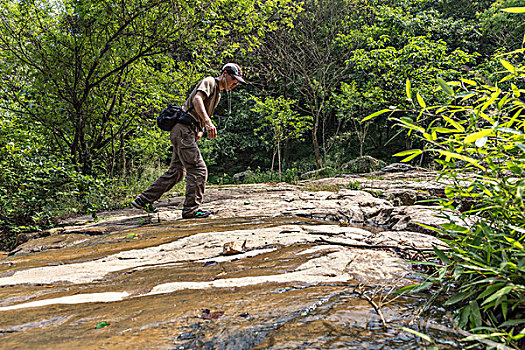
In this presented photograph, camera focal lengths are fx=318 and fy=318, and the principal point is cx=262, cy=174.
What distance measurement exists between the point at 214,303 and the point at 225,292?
0.14m

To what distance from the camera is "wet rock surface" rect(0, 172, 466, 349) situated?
39.4 inches

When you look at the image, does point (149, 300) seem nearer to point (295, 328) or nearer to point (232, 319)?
point (232, 319)

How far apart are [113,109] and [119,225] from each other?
13.5 ft

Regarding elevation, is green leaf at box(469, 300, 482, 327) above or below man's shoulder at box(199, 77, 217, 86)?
below

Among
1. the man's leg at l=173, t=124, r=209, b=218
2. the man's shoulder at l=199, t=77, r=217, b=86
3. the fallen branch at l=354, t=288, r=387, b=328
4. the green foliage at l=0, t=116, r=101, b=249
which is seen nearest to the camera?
the fallen branch at l=354, t=288, r=387, b=328

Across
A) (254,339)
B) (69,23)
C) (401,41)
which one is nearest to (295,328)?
(254,339)

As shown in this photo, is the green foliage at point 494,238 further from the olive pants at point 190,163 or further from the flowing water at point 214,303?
the olive pants at point 190,163

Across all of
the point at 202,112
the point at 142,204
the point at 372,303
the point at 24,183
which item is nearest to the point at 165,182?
the point at 142,204

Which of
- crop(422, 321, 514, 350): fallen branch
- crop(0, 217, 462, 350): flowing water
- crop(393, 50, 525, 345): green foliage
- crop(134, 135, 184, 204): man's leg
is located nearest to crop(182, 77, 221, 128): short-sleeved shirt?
crop(134, 135, 184, 204): man's leg

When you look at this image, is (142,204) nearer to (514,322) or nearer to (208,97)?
(208,97)

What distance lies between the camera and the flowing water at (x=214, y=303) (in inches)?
38.7

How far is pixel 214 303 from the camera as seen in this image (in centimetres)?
129

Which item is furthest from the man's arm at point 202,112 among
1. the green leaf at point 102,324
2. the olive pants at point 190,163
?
the green leaf at point 102,324

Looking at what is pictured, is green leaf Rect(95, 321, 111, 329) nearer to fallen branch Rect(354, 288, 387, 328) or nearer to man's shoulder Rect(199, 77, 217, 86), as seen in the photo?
fallen branch Rect(354, 288, 387, 328)
